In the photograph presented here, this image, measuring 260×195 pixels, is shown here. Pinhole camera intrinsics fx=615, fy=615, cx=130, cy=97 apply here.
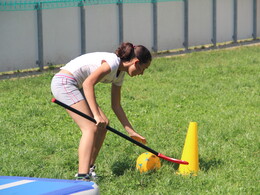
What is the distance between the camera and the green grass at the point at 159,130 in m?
5.69

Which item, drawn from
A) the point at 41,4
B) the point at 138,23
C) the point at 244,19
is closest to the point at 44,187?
the point at 41,4

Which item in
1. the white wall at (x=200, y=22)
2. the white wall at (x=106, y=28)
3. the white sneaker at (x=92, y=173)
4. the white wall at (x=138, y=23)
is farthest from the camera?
the white wall at (x=200, y=22)

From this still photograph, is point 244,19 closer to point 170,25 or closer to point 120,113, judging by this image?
point 170,25

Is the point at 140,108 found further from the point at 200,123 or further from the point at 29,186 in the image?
the point at 29,186

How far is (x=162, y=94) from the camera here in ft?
33.0

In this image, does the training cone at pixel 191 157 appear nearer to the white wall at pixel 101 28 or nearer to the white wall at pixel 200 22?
the white wall at pixel 101 28

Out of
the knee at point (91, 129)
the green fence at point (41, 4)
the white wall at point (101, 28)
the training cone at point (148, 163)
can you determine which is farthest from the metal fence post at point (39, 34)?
the knee at point (91, 129)

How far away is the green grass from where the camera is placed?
18.7 ft

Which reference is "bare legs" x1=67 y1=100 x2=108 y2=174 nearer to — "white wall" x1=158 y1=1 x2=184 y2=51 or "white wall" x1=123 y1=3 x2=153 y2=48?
"white wall" x1=123 y1=3 x2=153 y2=48

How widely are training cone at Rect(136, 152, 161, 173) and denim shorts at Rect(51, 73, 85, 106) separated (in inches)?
34.7

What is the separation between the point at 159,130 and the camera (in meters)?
7.64

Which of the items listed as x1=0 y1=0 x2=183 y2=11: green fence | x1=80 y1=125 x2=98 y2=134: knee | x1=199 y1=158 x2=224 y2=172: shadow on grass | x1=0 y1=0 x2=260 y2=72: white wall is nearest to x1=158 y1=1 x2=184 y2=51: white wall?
x1=0 y1=0 x2=260 y2=72: white wall

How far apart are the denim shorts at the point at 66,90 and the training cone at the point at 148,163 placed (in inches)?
34.7

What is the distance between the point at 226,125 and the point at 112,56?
9.20 feet
